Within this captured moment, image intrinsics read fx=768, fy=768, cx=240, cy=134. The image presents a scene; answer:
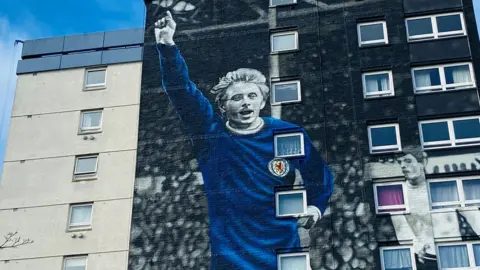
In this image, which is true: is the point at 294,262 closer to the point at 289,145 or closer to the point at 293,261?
the point at 293,261

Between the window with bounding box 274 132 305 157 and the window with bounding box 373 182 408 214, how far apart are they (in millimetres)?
4104

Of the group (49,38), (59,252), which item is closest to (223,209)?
(59,252)

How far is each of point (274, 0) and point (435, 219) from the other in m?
15.1

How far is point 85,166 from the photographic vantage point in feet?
130

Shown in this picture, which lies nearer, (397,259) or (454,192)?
(397,259)

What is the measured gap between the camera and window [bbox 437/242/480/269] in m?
32.4

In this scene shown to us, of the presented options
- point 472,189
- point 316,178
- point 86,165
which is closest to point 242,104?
point 316,178

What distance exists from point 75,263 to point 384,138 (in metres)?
15.9

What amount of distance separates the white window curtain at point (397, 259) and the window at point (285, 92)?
914 centimetres

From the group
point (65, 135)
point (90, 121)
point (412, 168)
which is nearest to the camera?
point (412, 168)

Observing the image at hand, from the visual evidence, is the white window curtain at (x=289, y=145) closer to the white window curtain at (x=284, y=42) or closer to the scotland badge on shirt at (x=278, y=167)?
the scotland badge on shirt at (x=278, y=167)

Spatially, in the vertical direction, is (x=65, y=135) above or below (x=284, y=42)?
below

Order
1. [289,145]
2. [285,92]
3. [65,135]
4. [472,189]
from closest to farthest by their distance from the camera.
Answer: [472,189], [289,145], [285,92], [65,135]

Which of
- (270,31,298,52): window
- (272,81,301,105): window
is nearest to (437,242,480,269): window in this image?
(272,81,301,105): window
